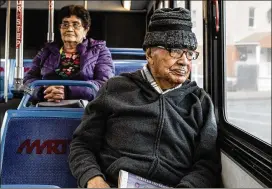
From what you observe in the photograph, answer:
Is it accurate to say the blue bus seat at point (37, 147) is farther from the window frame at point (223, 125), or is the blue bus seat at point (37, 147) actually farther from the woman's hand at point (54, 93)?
the window frame at point (223, 125)

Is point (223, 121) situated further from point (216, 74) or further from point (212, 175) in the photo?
point (212, 175)

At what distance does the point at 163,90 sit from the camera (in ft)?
5.43

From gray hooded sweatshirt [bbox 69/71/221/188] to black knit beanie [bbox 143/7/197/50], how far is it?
18 cm

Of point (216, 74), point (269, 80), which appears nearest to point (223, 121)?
point (216, 74)

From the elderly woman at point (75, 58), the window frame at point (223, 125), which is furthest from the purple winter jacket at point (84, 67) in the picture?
the window frame at point (223, 125)

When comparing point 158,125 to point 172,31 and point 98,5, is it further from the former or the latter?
point 98,5

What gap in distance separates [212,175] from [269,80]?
12.5m

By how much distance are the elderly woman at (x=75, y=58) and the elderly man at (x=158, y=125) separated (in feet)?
3.26

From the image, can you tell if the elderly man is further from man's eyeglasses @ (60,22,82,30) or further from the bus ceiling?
the bus ceiling

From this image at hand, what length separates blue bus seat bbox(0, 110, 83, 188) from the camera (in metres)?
2.01

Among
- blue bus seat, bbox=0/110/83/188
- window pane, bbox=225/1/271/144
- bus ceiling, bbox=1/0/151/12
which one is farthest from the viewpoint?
bus ceiling, bbox=1/0/151/12

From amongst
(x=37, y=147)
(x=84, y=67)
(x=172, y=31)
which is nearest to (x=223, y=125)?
(x=172, y=31)

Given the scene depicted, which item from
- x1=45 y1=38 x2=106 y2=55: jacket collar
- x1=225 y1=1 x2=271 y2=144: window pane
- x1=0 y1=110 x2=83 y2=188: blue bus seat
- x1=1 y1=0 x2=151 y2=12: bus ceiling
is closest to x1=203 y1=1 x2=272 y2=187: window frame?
x1=0 y1=110 x2=83 y2=188: blue bus seat

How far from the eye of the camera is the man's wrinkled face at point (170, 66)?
1586 mm
